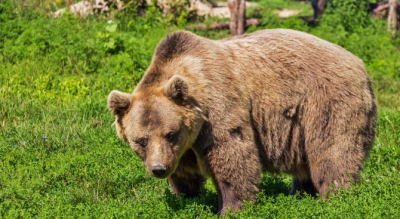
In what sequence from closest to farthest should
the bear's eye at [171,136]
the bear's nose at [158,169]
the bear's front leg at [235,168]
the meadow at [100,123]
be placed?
the bear's nose at [158,169], the bear's eye at [171,136], the bear's front leg at [235,168], the meadow at [100,123]

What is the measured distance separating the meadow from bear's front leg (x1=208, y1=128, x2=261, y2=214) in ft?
0.55

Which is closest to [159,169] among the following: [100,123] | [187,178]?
[187,178]


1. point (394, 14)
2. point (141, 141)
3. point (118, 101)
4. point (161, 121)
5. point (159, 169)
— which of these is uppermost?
point (118, 101)

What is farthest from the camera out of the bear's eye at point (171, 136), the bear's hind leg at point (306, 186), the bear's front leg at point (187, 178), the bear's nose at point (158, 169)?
the bear's hind leg at point (306, 186)

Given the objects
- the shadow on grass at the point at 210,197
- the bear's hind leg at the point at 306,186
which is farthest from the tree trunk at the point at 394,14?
the bear's hind leg at the point at 306,186

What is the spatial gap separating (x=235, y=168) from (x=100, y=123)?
3216 mm

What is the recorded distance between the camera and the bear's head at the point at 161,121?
5.62m

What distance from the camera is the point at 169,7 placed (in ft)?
46.6

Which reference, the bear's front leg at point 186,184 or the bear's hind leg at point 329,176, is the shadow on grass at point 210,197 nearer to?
the bear's front leg at point 186,184

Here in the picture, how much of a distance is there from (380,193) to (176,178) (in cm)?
188

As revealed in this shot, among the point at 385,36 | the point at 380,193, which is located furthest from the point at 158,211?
the point at 385,36

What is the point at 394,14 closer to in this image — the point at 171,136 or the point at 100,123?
the point at 100,123

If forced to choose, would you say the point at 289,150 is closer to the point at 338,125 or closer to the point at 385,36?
the point at 338,125

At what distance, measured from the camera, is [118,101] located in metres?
5.70
